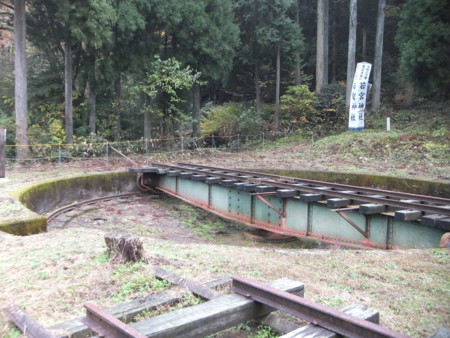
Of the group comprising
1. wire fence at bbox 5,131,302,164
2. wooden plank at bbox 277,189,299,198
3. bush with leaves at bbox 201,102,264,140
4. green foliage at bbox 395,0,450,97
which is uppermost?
green foliage at bbox 395,0,450,97

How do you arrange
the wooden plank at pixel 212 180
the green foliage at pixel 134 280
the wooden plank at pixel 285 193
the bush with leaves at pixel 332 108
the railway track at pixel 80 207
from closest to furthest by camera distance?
the green foliage at pixel 134 280, the wooden plank at pixel 285 193, the railway track at pixel 80 207, the wooden plank at pixel 212 180, the bush with leaves at pixel 332 108

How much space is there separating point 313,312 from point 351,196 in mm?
6612

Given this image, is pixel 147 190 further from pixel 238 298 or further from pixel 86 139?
pixel 238 298

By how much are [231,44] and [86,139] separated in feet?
31.9

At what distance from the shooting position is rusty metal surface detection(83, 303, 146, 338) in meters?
2.88

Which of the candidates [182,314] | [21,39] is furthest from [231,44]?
[182,314]

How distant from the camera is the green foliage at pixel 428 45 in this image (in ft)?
64.3

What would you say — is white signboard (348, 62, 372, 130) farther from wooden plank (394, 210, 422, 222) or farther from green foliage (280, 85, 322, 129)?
wooden plank (394, 210, 422, 222)

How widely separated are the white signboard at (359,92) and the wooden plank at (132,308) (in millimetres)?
18523

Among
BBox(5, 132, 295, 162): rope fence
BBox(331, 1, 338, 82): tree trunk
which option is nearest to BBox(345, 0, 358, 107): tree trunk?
BBox(5, 132, 295, 162): rope fence

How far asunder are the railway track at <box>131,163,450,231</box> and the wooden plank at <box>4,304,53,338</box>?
6377mm

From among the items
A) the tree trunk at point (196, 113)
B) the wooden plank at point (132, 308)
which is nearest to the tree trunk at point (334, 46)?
the tree trunk at point (196, 113)

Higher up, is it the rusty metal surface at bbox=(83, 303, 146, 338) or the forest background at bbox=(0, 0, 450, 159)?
the forest background at bbox=(0, 0, 450, 159)

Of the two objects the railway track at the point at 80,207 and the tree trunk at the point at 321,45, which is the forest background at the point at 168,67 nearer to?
the tree trunk at the point at 321,45
